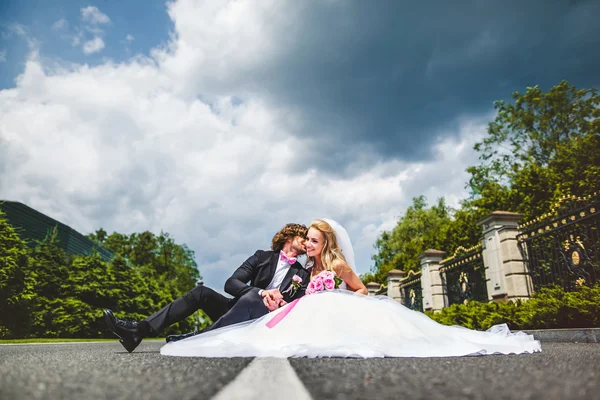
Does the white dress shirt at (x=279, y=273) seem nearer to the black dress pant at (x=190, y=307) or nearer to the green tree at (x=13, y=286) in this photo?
the black dress pant at (x=190, y=307)

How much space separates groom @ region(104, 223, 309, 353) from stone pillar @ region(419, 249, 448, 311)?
1157 centimetres

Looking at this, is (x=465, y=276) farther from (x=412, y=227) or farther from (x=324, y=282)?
(x=412, y=227)

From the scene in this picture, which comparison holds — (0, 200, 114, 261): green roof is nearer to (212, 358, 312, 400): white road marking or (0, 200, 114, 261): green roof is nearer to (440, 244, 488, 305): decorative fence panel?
(440, 244, 488, 305): decorative fence panel

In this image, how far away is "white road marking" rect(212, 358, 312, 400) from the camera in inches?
61.7

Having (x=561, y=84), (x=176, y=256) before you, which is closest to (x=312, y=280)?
(x=561, y=84)

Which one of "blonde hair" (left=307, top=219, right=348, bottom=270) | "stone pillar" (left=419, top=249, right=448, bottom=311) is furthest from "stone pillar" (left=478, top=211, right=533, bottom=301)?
"blonde hair" (left=307, top=219, right=348, bottom=270)

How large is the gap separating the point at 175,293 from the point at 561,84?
3352 cm

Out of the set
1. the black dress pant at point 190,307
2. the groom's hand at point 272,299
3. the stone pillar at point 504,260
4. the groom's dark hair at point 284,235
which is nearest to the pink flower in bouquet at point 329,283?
the groom's hand at point 272,299

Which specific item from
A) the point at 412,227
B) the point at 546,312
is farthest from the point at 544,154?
the point at 546,312

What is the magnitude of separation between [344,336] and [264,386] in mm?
2027

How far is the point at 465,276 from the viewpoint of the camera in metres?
14.4

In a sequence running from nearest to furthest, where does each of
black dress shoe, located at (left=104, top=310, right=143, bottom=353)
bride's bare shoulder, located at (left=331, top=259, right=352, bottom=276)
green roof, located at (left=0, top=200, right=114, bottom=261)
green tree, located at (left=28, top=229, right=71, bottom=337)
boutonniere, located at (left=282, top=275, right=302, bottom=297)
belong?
black dress shoe, located at (left=104, top=310, right=143, bottom=353) → boutonniere, located at (left=282, top=275, right=302, bottom=297) → bride's bare shoulder, located at (left=331, top=259, right=352, bottom=276) → green tree, located at (left=28, top=229, right=71, bottom=337) → green roof, located at (left=0, top=200, right=114, bottom=261)

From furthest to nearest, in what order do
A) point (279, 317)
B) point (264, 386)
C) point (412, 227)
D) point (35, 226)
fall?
1. point (412, 227)
2. point (35, 226)
3. point (279, 317)
4. point (264, 386)

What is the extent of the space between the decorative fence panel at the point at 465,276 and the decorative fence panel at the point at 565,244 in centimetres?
221
